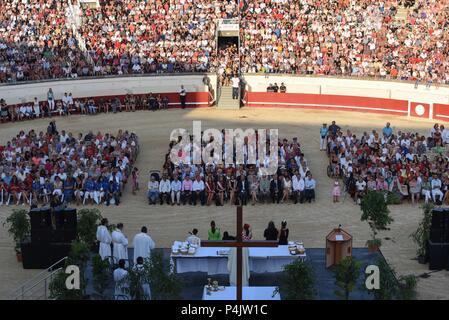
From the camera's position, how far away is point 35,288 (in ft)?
71.5

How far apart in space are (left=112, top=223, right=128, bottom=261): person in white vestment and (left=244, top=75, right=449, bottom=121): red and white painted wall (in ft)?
80.7

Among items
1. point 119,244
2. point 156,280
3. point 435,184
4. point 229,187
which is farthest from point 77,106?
point 156,280

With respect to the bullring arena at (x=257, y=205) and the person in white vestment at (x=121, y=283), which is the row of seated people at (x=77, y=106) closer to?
the bullring arena at (x=257, y=205)

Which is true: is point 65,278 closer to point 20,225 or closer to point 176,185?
point 20,225

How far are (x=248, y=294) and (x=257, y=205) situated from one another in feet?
34.2

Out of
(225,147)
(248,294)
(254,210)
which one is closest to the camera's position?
(248,294)

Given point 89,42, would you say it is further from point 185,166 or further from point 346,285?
point 346,285

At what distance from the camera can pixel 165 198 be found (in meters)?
30.0

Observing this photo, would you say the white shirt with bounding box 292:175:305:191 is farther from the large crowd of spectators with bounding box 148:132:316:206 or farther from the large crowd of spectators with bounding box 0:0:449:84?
the large crowd of spectators with bounding box 0:0:449:84

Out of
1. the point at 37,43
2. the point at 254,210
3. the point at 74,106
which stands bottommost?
the point at 254,210

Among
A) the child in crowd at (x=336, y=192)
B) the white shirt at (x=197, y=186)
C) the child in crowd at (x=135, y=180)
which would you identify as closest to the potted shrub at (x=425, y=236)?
the child in crowd at (x=336, y=192)

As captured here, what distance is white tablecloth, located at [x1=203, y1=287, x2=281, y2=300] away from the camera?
19.1 metres

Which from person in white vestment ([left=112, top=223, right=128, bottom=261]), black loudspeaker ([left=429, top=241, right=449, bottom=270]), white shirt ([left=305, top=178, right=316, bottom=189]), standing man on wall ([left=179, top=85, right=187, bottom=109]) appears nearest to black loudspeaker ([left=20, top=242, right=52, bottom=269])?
person in white vestment ([left=112, top=223, right=128, bottom=261])

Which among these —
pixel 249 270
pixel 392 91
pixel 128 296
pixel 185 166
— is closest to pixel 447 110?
pixel 392 91
